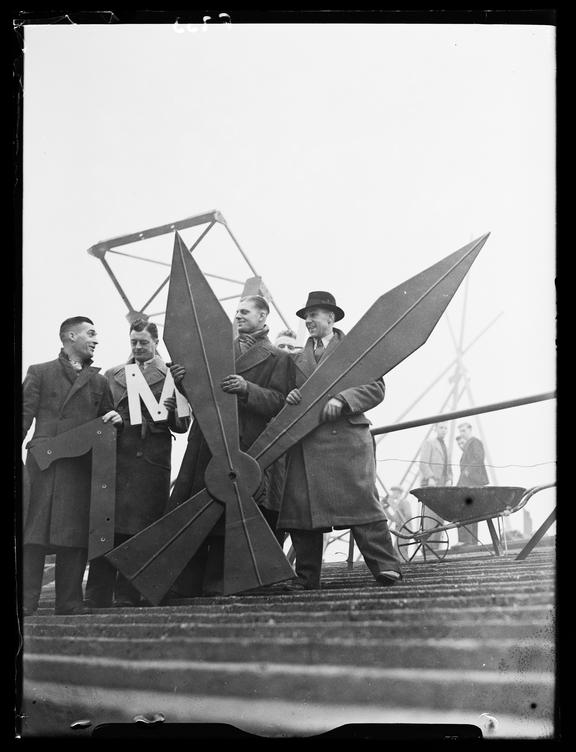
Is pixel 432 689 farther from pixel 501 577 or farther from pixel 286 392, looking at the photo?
pixel 286 392

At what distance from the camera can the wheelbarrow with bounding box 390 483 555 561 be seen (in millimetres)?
5840

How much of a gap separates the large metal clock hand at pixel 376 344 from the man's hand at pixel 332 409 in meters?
0.04

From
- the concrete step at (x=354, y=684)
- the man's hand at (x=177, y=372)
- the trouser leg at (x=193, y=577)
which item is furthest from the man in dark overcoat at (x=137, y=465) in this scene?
the concrete step at (x=354, y=684)

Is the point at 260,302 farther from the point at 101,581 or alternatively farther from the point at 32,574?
the point at 32,574

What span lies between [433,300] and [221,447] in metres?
1.61

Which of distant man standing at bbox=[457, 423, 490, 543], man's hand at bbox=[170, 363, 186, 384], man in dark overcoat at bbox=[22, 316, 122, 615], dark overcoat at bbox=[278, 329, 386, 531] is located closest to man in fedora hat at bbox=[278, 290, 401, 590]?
dark overcoat at bbox=[278, 329, 386, 531]

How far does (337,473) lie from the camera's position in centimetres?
588

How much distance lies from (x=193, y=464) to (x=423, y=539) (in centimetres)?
152

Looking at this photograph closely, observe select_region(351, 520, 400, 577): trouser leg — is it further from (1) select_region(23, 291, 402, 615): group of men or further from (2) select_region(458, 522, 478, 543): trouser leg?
(2) select_region(458, 522, 478, 543): trouser leg

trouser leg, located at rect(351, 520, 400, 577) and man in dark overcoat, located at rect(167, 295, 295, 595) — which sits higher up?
man in dark overcoat, located at rect(167, 295, 295, 595)

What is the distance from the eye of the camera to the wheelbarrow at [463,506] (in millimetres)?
5840

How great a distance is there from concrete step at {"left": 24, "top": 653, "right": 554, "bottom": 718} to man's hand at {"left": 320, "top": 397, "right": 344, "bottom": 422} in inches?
58.0

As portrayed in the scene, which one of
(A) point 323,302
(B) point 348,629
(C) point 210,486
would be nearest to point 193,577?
(C) point 210,486
